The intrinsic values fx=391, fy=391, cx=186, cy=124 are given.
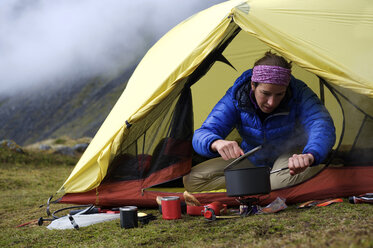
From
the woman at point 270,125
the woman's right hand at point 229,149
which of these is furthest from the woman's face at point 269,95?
the woman's right hand at point 229,149

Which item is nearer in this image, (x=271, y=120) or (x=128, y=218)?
(x=128, y=218)

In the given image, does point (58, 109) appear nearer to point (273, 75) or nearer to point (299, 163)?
point (273, 75)

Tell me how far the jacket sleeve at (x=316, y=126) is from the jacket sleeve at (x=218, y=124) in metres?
0.55

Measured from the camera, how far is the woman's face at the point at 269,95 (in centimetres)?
279

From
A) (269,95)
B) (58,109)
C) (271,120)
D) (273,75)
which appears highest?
(58,109)

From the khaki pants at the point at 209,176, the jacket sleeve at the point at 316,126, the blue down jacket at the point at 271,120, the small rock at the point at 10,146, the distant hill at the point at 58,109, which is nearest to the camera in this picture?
the jacket sleeve at the point at 316,126

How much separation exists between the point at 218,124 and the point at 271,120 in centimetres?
42

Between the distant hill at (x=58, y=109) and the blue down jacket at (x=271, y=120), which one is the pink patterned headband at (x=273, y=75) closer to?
the blue down jacket at (x=271, y=120)

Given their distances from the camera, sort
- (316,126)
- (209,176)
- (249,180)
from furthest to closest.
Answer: (209,176), (316,126), (249,180)

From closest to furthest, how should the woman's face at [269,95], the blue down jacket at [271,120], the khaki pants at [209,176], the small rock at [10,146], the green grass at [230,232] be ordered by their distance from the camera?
the green grass at [230,232] < the woman's face at [269,95] < the blue down jacket at [271,120] < the khaki pants at [209,176] < the small rock at [10,146]

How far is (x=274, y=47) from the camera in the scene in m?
2.94

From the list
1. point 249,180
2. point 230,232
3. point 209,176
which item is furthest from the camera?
point 209,176

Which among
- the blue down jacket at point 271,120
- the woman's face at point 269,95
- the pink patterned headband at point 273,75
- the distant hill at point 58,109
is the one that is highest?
the distant hill at point 58,109

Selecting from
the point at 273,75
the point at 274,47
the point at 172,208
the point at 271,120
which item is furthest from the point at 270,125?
the point at 172,208
